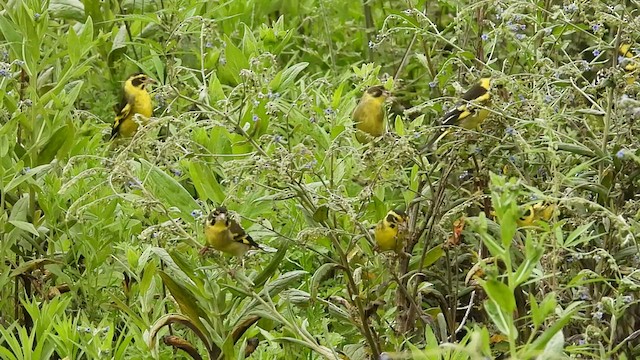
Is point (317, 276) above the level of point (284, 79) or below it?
below

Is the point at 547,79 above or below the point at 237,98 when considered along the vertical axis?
above

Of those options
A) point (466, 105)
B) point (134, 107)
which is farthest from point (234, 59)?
point (466, 105)

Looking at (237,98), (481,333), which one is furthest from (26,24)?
(481,333)

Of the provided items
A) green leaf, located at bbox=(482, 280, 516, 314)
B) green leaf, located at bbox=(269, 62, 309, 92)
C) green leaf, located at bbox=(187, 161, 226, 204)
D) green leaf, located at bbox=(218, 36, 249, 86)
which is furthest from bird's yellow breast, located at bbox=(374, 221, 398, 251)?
green leaf, located at bbox=(482, 280, 516, 314)

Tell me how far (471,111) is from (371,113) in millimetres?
486

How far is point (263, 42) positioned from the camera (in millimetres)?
4137

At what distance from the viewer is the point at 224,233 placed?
2.76 metres

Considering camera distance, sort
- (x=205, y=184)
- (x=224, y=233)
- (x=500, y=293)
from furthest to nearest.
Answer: (x=205, y=184) < (x=224, y=233) < (x=500, y=293)

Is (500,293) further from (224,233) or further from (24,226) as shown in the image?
(24,226)

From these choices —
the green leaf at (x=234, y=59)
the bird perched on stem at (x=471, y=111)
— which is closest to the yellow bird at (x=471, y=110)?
the bird perched on stem at (x=471, y=111)

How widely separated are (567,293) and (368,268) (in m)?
0.58

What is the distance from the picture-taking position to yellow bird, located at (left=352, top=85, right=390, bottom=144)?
3381 millimetres

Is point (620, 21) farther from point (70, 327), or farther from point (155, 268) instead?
point (70, 327)

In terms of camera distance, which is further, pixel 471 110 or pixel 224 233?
pixel 471 110
